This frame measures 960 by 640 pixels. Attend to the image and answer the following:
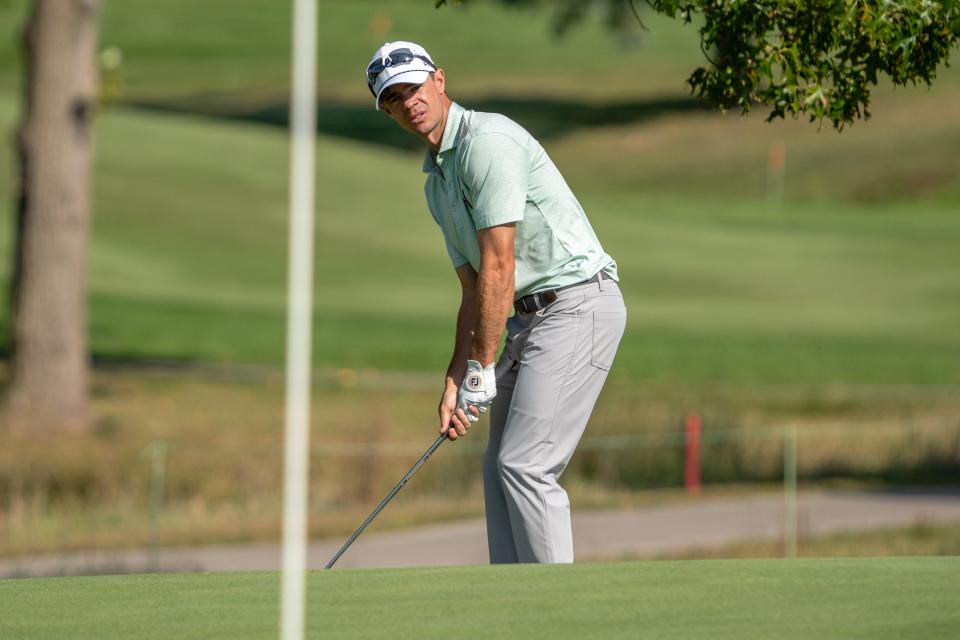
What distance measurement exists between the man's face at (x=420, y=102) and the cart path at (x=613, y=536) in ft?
14.3

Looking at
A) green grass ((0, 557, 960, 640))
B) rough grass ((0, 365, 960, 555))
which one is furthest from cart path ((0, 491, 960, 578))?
green grass ((0, 557, 960, 640))

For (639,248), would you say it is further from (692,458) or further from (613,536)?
(613,536)

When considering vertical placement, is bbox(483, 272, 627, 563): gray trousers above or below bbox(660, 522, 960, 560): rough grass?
above

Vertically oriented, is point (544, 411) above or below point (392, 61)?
below

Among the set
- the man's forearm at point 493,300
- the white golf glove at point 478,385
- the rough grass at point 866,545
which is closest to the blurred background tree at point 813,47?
the man's forearm at point 493,300

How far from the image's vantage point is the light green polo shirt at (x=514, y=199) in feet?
19.2

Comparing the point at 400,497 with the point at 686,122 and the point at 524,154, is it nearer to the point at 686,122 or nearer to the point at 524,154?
the point at 524,154

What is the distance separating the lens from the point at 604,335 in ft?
20.4

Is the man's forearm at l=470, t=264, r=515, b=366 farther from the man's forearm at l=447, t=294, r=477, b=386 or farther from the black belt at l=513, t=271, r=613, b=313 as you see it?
the man's forearm at l=447, t=294, r=477, b=386

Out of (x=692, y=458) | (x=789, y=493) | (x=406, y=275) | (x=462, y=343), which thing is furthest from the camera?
(x=406, y=275)

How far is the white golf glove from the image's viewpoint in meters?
6.07

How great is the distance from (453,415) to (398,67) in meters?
1.24

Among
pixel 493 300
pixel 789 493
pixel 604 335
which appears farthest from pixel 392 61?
pixel 789 493

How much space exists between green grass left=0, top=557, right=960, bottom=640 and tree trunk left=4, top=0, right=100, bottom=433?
10846mm
